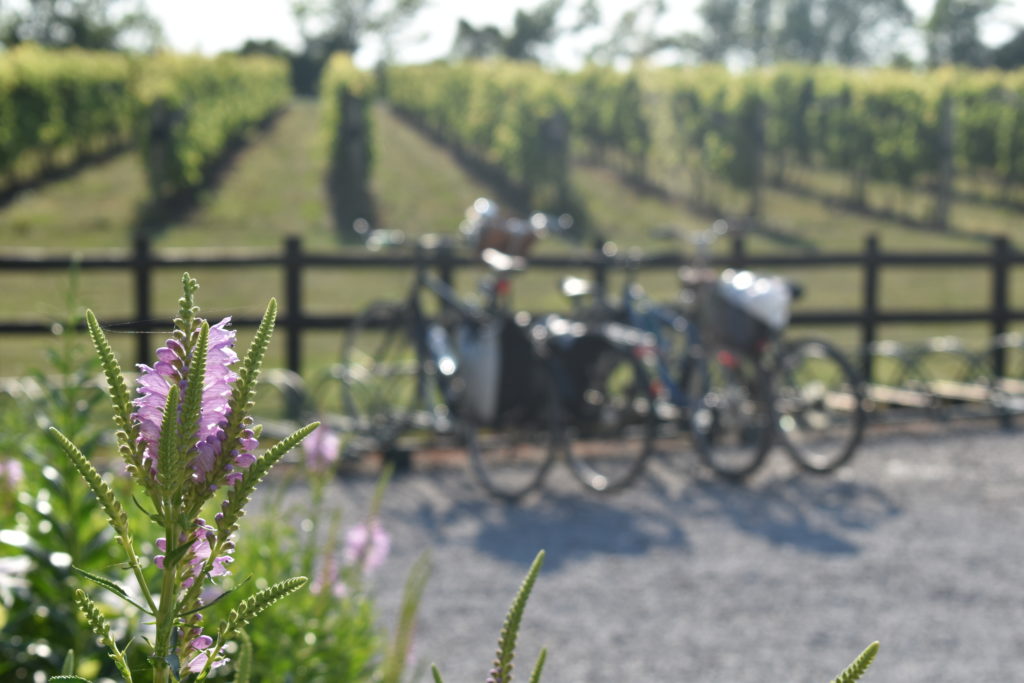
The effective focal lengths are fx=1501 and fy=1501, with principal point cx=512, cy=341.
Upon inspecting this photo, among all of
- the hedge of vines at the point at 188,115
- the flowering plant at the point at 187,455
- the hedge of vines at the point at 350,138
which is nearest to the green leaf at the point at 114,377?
the flowering plant at the point at 187,455

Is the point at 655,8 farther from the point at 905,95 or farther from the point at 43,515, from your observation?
the point at 43,515

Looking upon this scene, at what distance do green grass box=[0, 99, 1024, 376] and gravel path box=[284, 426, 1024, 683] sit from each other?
22.2ft

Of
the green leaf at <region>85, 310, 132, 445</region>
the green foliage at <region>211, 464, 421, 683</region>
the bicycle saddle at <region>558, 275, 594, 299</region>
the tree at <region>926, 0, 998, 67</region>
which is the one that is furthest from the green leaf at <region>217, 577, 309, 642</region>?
the tree at <region>926, 0, 998, 67</region>

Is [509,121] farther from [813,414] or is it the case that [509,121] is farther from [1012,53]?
[1012,53]

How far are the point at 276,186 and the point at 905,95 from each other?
14044 mm

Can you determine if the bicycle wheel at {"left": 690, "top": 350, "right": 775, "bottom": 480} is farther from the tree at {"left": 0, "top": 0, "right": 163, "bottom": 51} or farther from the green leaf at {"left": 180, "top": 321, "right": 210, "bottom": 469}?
the tree at {"left": 0, "top": 0, "right": 163, "bottom": 51}

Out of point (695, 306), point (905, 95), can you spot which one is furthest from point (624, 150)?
point (695, 306)

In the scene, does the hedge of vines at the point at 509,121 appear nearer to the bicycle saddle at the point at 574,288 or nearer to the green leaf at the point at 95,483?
the bicycle saddle at the point at 574,288

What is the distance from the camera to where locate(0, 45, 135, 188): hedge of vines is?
86.1ft

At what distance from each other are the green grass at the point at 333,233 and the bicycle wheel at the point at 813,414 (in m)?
6.07

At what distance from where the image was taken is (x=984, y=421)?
31.8 feet

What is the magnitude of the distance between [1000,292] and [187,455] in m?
10.9

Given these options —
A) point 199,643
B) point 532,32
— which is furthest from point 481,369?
point 532,32

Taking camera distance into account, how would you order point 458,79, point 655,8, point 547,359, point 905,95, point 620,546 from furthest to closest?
point 655,8, point 458,79, point 905,95, point 547,359, point 620,546
